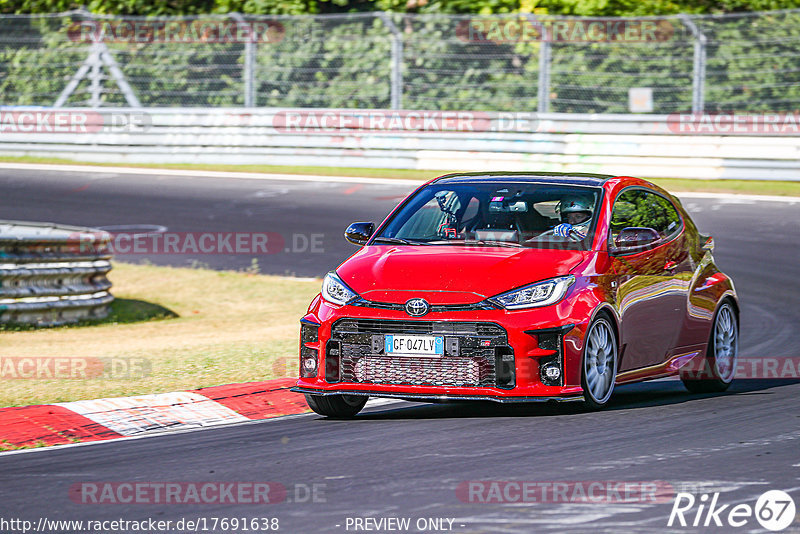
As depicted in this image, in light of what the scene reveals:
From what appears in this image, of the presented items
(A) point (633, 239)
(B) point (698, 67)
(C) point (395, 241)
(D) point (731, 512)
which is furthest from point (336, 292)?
(B) point (698, 67)

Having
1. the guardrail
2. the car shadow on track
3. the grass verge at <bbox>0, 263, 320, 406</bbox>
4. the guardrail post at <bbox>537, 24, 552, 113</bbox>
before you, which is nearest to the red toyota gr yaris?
the car shadow on track

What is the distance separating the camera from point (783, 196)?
21359 millimetres

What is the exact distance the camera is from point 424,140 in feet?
81.3

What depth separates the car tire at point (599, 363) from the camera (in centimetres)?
834

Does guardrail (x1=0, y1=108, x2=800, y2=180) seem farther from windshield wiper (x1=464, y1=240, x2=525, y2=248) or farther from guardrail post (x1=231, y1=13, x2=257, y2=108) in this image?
windshield wiper (x1=464, y1=240, x2=525, y2=248)

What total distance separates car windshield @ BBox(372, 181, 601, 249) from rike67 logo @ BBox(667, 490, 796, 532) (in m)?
2.88

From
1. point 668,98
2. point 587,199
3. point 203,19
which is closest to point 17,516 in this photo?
point 587,199

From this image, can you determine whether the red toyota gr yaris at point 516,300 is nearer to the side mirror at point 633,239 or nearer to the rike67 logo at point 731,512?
the side mirror at point 633,239

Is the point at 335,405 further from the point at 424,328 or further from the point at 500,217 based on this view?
the point at 500,217

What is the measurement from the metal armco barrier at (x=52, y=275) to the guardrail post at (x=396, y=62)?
38.7ft

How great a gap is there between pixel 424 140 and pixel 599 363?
16511 mm

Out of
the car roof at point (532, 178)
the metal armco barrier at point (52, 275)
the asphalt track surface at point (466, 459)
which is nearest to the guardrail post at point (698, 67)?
the asphalt track surface at point (466, 459)

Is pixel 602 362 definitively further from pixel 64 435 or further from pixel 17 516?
pixel 17 516

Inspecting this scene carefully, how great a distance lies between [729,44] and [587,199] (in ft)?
49.0
